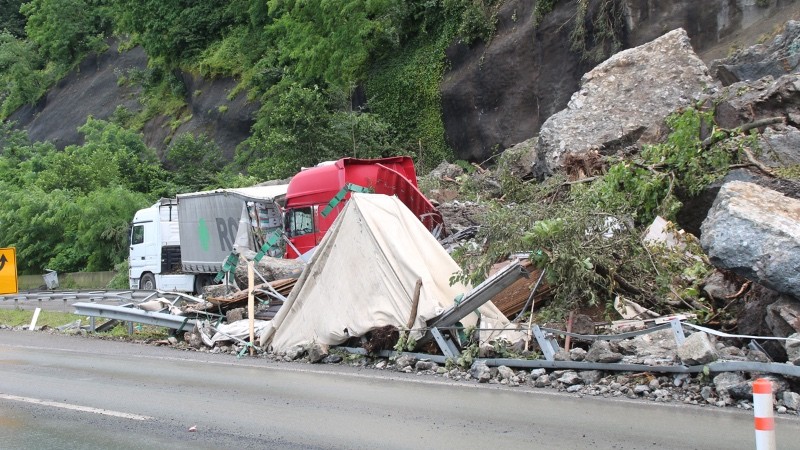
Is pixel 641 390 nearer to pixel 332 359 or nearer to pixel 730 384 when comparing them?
pixel 730 384

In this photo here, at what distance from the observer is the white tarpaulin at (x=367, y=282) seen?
11.1m

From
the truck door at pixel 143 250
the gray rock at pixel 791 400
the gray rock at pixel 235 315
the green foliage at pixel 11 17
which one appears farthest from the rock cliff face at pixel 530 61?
the green foliage at pixel 11 17

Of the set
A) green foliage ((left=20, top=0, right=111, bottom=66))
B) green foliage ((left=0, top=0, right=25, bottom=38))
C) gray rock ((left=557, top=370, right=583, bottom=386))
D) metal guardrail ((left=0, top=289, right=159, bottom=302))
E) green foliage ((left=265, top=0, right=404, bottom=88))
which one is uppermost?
green foliage ((left=0, top=0, right=25, bottom=38))

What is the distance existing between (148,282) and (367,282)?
17.3 m

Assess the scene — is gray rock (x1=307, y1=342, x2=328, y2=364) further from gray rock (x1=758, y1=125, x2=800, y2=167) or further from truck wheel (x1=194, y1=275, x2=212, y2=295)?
truck wheel (x1=194, y1=275, x2=212, y2=295)

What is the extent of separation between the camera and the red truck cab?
19.1 meters

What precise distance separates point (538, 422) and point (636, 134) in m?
12.2

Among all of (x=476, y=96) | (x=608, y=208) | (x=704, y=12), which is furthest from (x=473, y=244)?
(x=476, y=96)

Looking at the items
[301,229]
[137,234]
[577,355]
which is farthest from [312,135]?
[577,355]

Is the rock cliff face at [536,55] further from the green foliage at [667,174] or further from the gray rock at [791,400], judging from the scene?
the gray rock at [791,400]

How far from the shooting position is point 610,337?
964 centimetres

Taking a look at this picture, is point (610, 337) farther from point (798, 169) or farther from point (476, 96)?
point (476, 96)

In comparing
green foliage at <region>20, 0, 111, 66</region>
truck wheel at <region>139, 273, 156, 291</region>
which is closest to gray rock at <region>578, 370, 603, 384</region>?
A: truck wheel at <region>139, 273, 156, 291</region>

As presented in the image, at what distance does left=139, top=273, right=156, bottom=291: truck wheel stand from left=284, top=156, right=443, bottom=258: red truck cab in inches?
327
